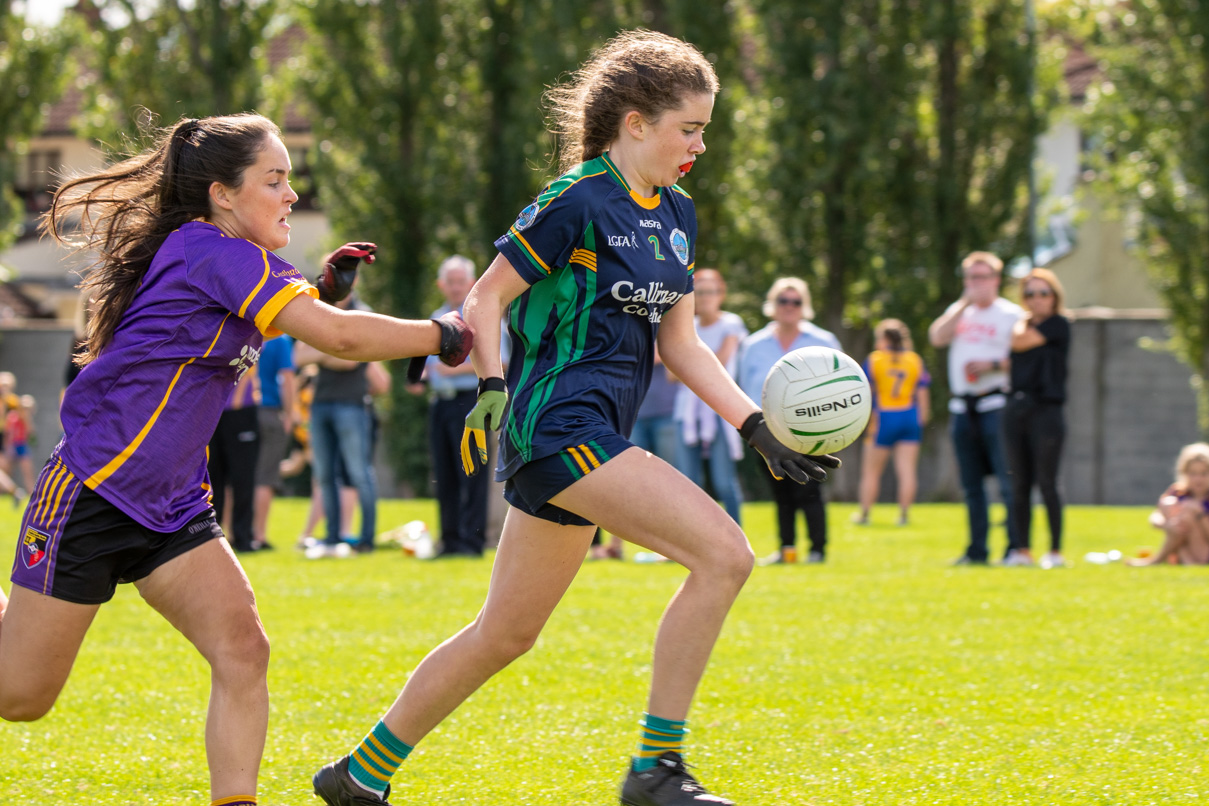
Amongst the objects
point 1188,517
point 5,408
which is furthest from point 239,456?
point 5,408

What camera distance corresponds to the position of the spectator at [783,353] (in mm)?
10156

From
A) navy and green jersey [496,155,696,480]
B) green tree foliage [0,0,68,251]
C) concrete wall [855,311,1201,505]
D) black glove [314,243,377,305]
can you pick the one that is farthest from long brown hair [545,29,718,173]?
green tree foliage [0,0,68,251]

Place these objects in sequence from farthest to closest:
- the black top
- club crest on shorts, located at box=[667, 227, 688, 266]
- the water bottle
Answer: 1. the water bottle
2. the black top
3. club crest on shorts, located at box=[667, 227, 688, 266]

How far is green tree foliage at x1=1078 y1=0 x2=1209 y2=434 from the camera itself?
21047mm

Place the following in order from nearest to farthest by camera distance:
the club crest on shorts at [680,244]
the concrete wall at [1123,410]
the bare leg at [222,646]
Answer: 1. the bare leg at [222,646]
2. the club crest on shorts at [680,244]
3. the concrete wall at [1123,410]

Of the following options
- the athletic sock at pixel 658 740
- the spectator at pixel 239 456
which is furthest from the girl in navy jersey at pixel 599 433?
the spectator at pixel 239 456

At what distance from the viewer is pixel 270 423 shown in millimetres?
11570

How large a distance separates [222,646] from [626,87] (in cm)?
183

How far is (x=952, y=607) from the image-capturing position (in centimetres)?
795

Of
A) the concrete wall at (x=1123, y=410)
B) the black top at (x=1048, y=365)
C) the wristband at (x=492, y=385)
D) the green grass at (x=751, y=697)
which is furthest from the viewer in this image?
the concrete wall at (x=1123, y=410)

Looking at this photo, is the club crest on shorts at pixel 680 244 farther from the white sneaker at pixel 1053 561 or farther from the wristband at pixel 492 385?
the white sneaker at pixel 1053 561

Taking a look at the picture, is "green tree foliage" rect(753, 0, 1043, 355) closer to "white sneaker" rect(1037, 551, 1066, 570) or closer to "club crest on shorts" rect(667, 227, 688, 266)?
"white sneaker" rect(1037, 551, 1066, 570)

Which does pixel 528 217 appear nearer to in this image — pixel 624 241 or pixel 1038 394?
pixel 624 241

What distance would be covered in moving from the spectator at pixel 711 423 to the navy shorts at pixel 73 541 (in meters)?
7.22
